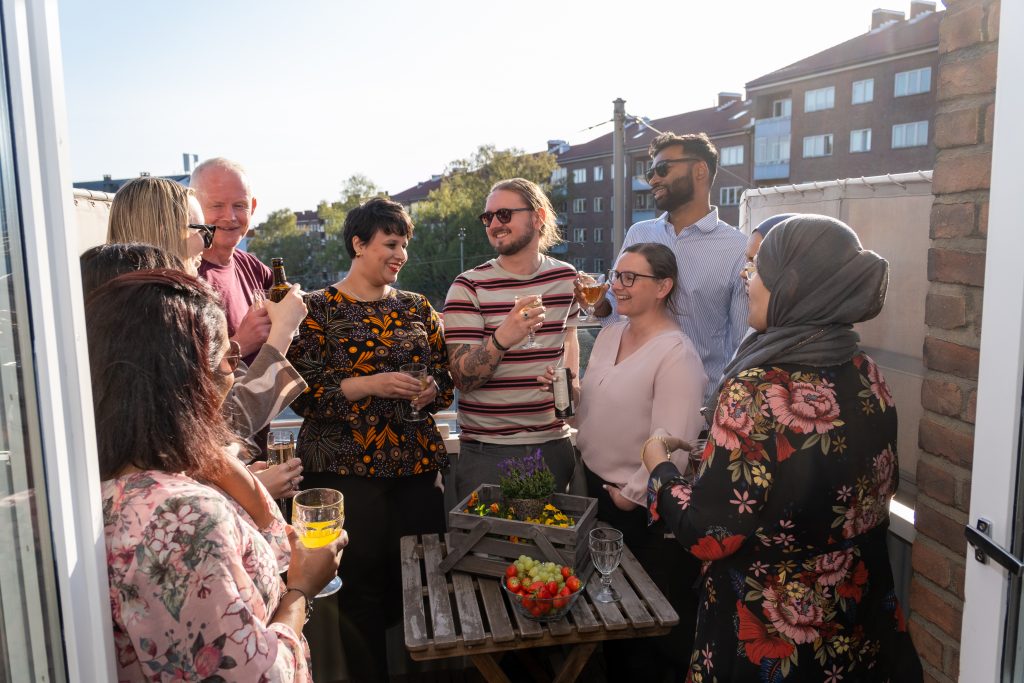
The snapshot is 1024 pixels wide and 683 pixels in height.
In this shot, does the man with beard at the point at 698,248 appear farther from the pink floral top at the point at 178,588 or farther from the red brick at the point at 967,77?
the pink floral top at the point at 178,588

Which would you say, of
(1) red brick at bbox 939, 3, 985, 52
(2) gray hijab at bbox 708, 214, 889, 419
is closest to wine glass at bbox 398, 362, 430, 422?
(2) gray hijab at bbox 708, 214, 889, 419

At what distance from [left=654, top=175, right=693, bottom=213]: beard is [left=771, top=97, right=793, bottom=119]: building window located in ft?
105

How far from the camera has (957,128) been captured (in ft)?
5.60

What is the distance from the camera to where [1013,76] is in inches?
50.4

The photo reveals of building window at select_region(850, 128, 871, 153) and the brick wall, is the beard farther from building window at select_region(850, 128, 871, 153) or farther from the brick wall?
building window at select_region(850, 128, 871, 153)

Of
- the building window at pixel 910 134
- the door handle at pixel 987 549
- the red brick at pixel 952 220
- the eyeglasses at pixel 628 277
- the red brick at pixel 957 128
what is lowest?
the door handle at pixel 987 549

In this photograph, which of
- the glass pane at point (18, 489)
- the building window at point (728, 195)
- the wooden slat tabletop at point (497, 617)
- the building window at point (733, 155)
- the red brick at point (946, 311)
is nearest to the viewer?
the glass pane at point (18, 489)

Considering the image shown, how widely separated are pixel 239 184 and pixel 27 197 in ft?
7.76

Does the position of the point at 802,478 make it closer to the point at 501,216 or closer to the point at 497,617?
the point at 497,617

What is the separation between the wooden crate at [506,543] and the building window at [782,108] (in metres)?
33.8

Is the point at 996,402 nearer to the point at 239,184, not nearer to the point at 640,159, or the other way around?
the point at 239,184

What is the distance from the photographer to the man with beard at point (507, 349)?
2883 mm

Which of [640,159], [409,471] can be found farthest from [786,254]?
[640,159]

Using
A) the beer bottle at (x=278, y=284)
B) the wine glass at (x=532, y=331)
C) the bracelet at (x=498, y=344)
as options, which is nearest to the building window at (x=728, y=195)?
the wine glass at (x=532, y=331)
